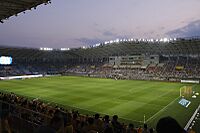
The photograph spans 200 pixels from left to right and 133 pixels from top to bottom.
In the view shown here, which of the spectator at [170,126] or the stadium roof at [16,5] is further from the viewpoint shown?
the stadium roof at [16,5]

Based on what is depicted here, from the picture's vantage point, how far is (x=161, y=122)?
312 cm

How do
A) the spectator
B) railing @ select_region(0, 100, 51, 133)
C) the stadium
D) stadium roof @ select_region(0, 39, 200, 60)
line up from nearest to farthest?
the spectator, railing @ select_region(0, 100, 51, 133), the stadium, stadium roof @ select_region(0, 39, 200, 60)

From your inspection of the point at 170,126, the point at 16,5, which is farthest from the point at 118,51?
the point at 170,126

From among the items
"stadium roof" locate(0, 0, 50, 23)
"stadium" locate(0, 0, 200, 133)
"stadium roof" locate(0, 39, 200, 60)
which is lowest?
"stadium" locate(0, 0, 200, 133)

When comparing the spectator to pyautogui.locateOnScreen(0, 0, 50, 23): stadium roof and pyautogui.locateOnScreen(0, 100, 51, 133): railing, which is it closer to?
pyautogui.locateOnScreen(0, 100, 51, 133): railing

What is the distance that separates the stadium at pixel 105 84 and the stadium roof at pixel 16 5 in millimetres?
119

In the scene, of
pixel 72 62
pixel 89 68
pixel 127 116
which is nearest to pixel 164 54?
pixel 89 68

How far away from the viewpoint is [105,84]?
189 ft

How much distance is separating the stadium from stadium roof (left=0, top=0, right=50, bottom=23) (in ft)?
0.39

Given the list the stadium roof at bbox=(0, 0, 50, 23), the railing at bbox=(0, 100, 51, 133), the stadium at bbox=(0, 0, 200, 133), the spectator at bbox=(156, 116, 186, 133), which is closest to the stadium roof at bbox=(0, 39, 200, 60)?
the stadium at bbox=(0, 0, 200, 133)

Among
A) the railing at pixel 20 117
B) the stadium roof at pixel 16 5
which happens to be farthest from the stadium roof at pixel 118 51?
the railing at pixel 20 117

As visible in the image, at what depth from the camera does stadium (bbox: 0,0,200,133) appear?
15.0 m

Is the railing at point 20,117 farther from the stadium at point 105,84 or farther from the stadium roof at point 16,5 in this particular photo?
the stadium roof at point 16,5

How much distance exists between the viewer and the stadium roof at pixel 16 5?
14.2m
